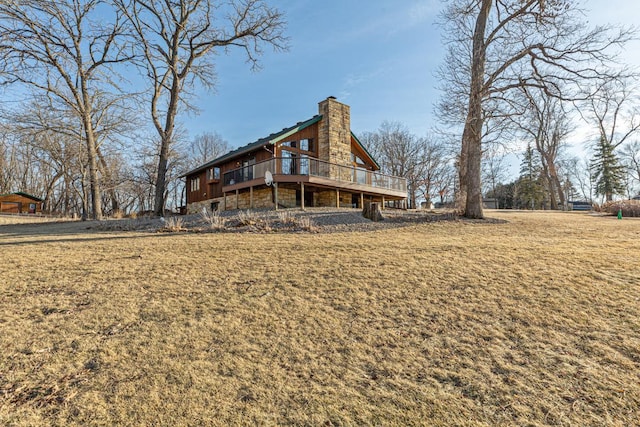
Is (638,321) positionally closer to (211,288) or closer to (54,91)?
(211,288)

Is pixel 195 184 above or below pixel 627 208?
above

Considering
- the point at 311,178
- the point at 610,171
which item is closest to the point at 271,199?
the point at 311,178

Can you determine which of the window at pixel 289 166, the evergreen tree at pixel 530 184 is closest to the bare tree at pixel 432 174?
the evergreen tree at pixel 530 184

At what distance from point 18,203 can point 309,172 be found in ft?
106

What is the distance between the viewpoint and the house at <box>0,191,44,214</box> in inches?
1164

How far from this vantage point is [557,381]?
107 inches

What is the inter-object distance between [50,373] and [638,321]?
6.07 meters

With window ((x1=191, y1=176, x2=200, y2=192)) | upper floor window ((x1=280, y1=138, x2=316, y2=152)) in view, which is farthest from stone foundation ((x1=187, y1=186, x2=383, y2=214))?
upper floor window ((x1=280, y1=138, x2=316, y2=152))

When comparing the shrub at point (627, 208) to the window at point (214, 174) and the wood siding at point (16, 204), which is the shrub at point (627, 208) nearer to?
the window at point (214, 174)

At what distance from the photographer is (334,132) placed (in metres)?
19.2

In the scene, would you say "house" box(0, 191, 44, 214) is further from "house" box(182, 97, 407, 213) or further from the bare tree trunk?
the bare tree trunk

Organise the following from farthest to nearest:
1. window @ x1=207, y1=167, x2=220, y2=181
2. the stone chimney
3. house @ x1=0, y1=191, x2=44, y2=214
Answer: house @ x1=0, y1=191, x2=44, y2=214
window @ x1=207, y1=167, x2=220, y2=181
the stone chimney

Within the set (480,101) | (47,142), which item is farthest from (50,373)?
(47,142)

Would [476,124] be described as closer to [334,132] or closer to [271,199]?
[334,132]
